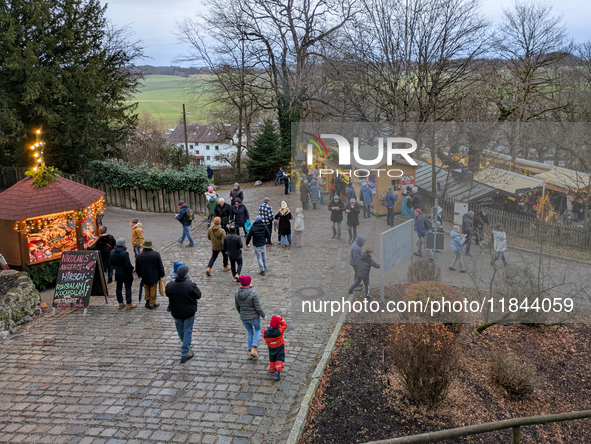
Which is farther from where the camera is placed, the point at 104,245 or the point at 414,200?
the point at 104,245

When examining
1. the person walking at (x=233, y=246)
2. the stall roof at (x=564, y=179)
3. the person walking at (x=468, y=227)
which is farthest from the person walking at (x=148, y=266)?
the stall roof at (x=564, y=179)

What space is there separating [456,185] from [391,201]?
4.74 ft

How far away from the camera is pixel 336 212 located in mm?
12953

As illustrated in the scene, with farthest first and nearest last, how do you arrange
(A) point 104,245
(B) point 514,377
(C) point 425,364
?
(A) point 104,245
(B) point 514,377
(C) point 425,364

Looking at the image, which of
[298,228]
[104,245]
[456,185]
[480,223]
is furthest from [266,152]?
[480,223]

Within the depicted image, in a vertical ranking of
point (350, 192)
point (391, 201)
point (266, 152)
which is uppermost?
point (266, 152)

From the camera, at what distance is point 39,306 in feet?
32.2

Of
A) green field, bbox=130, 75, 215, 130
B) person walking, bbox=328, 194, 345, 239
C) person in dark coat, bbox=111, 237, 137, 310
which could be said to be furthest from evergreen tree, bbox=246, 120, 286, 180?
green field, bbox=130, 75, 215, 130

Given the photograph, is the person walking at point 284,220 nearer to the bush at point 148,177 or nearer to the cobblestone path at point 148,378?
the cobblestone path at point 148,378

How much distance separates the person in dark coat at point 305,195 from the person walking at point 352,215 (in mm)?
2818

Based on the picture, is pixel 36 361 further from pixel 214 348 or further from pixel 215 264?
pixel 215 264

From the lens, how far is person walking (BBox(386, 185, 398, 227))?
10.2 metres

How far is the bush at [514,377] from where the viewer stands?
6914 millimetres

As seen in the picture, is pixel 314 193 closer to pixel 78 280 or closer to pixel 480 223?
pixel 480 223
